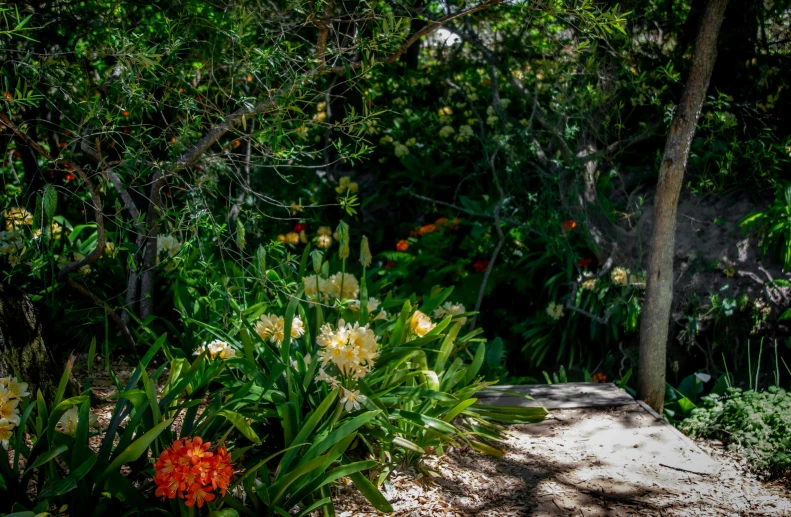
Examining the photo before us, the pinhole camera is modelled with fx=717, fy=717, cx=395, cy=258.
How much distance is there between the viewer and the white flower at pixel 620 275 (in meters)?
5.20

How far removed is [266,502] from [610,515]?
1333 millimetres

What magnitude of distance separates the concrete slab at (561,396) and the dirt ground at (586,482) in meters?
0.24

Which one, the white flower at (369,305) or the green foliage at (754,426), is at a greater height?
the white flower at (369,305)

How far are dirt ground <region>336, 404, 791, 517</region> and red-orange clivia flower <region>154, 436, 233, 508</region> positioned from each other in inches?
25.6

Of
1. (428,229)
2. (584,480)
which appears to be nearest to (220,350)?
(584,480)

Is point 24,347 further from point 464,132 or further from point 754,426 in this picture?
point 464,132

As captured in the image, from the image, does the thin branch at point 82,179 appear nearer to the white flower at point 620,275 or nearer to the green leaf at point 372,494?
the green leaf at point 372,494

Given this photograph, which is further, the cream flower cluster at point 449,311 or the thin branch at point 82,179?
the cream flower cluster at point 449,311

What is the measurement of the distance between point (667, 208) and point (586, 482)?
1593 millimetres

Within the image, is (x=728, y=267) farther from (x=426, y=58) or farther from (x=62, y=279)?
(x=62, y=279)

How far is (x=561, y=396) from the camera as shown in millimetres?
4047

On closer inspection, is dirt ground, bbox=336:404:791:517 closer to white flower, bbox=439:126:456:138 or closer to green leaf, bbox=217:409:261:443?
green leaf, bbox=217:409:261:443

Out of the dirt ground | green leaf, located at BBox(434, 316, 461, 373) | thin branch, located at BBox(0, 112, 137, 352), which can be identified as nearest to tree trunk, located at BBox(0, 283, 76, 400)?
thin branch, located at BBox(0, 112, 137, 352)

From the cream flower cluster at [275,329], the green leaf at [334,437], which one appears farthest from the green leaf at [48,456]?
the cream flower cluster at [275,329]
